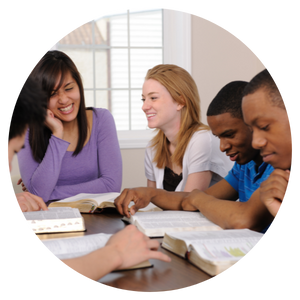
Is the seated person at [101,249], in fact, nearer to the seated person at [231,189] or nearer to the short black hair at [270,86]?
the seated person at [231,189]

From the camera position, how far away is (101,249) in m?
0.60

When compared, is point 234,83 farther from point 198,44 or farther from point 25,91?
point 25,91

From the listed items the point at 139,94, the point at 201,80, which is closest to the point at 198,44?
the point at 201,80

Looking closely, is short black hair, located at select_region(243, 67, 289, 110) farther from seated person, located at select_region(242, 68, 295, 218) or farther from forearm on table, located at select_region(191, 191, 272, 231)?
forearm on table, located at select_region(191, 191, 272, 231)

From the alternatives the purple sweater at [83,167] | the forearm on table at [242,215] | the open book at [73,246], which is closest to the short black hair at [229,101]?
the forearm on table at [242,215]

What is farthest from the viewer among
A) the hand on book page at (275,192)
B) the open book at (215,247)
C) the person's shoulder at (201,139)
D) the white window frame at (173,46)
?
the person's shoulder at (201,139)

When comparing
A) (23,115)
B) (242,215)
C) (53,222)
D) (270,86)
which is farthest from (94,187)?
(270,86)

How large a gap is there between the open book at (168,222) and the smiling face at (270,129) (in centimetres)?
21

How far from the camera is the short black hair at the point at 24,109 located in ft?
2.48

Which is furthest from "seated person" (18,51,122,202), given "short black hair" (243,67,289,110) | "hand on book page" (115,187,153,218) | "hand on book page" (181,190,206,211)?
"short black hair" (243,67,289,110)

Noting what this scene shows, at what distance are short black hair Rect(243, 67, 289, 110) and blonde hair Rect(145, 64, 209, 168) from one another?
23cm

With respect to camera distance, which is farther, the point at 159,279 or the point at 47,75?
the point at 47,75

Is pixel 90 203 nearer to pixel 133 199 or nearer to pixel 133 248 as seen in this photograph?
pixel 133 199

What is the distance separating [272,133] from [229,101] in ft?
0.58
